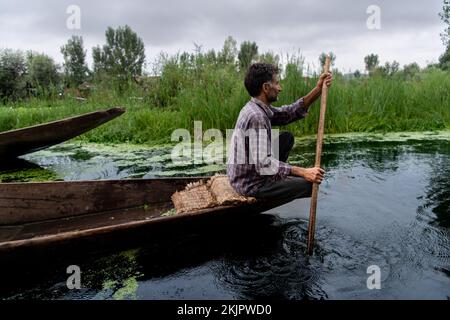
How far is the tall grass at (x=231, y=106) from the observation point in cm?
579

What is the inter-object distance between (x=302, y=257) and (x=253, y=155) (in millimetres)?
709

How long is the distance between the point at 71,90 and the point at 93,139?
4.86ft

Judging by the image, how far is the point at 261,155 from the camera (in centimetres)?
232

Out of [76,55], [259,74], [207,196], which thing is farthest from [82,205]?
[76,55]

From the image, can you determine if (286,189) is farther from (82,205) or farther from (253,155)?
(82,205)

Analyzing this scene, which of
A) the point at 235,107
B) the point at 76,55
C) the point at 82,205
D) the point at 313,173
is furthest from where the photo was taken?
the point at 76,55

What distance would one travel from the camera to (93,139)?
6305 millimetres

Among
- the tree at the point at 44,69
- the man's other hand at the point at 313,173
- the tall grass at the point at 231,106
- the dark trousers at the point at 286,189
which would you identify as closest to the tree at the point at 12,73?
the tree at the point at 44,69

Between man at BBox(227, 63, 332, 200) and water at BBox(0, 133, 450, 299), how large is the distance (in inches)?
13.2

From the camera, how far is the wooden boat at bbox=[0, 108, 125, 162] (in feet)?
13.6

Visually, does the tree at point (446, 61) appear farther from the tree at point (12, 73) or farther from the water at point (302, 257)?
the tree at point (12, 73)
